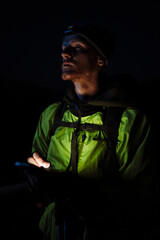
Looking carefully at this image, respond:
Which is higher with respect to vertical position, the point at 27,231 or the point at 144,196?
the point at 144,196

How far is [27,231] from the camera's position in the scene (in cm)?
352

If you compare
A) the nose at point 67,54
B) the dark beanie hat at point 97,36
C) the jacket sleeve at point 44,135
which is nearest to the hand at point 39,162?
the jacket sleeve at point 44,135

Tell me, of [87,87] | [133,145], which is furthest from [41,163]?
[87,87]

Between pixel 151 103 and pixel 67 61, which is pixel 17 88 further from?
pixel 151 103

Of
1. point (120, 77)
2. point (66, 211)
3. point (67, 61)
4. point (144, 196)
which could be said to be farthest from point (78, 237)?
point (67, 61)

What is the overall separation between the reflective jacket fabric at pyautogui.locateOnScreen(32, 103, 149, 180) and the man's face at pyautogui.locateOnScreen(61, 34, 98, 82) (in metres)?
0.56

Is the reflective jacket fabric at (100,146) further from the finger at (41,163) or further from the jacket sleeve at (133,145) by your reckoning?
the finger at (41,163)

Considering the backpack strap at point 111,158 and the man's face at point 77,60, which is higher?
the man's face at point 77,60

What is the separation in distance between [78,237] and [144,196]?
0.80 metres

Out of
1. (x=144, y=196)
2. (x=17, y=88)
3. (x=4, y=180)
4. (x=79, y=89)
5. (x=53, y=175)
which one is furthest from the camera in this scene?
(x=17, y=88)

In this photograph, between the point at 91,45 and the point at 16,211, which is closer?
the point at 91,45

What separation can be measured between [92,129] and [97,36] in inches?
51.1

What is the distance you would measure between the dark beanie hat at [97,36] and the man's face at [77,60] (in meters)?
0.07

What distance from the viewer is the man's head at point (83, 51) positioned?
91.0 inches
